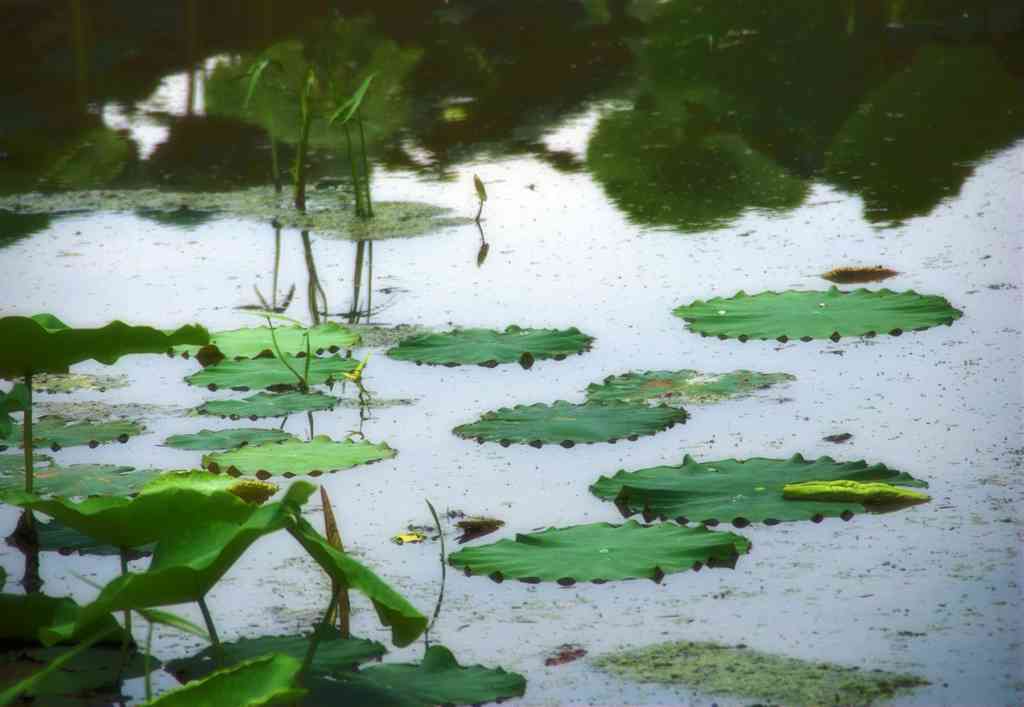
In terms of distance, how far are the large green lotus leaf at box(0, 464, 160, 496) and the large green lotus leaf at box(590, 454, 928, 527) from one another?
0.73 meters

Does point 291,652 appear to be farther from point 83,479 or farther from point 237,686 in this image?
point 83,479

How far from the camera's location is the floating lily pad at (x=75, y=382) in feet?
10.3

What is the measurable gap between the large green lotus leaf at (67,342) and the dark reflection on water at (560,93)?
7.36 feet

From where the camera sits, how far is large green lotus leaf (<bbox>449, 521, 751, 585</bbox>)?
2094 millimetres

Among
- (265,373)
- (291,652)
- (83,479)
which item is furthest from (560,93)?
(291,652)

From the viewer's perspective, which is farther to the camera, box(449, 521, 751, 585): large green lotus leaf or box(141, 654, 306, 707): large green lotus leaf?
box(449, 521, 751, 585): large green lotus leaf

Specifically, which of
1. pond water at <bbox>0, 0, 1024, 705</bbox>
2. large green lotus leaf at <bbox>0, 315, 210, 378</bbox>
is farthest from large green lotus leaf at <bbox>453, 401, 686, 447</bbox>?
large green lotus leaf at <bbox>0, 315, 210, 378</bbox>

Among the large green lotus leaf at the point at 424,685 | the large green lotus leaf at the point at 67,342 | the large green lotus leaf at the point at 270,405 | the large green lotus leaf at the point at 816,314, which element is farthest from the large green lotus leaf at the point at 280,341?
the large green lotus leaf at the point at 424,685

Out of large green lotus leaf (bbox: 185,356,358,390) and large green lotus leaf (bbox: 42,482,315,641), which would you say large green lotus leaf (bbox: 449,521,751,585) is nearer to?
large green lotus leaf (bbox: 42,482,315,641)

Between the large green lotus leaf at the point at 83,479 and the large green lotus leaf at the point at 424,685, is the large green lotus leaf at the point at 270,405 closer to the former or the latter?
the large green lotus leaf at the point at 83,479

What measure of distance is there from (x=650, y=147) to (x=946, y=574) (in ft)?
10.6

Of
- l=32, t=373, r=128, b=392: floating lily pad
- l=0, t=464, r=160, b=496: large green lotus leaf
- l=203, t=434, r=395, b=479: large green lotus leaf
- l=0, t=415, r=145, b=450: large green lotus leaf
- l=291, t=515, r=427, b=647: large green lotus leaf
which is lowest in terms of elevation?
l=32, t=373, r=128, b=392: floating lily pad

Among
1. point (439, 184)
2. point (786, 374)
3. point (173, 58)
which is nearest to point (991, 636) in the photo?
point (786, 374)

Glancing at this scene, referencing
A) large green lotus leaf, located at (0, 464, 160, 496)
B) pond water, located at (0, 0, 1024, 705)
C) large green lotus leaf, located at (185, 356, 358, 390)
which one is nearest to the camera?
pond water, located at (0, 0, 1024, 705)
